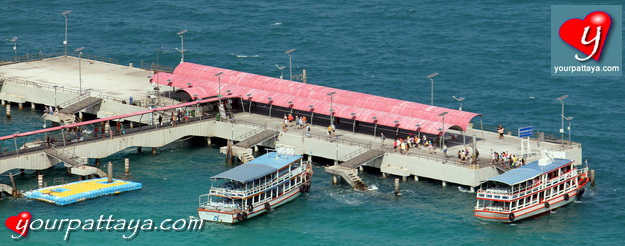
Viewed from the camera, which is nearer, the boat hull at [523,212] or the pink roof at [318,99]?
the boat hull at [523,212]

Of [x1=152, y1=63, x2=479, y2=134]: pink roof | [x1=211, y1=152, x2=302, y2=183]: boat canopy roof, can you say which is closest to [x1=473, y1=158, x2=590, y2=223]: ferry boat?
[x1=152, y1=63, x2=479, y2=134]: pink roof

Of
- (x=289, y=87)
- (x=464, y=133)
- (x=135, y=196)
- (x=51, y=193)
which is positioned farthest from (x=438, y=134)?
(x=51, y=193)

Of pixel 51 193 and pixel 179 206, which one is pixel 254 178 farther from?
→ pixel 51 193

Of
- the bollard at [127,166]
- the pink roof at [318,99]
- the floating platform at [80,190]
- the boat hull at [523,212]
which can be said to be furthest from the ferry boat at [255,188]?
the boat hull at [523,212]

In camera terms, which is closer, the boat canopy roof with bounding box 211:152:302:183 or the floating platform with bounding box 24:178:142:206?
the boat canopy roof with bounding box 211:152:302:183

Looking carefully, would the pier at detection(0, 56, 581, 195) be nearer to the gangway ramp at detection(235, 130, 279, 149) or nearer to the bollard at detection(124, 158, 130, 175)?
the gangway ramp at detection(235, 130, 279, 149)

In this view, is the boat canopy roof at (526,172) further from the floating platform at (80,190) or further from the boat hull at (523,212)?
the floating platform at (80,190)
